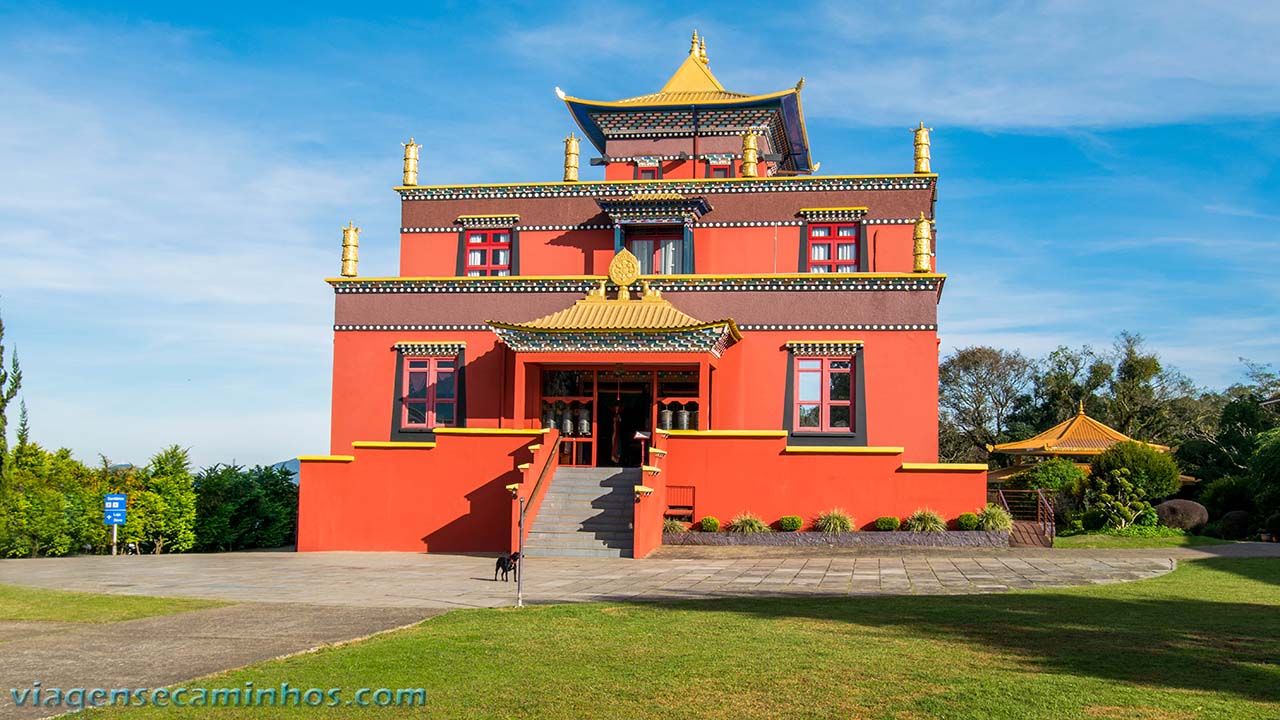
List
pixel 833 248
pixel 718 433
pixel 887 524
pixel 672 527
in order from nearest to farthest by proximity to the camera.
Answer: pixel 887 524 → pixel 672 527 → pixel 718 433 → pixel 833 248

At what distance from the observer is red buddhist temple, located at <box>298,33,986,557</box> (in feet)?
84.7

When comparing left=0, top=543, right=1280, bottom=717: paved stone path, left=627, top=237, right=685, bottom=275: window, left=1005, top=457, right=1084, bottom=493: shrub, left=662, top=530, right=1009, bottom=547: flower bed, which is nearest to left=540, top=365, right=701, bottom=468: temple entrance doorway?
left=662, top=530, right=1009, bottom=547: flower bed

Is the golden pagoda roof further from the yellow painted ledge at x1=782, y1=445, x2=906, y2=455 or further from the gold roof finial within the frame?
the gold roof finial

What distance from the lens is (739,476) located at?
2598 cm

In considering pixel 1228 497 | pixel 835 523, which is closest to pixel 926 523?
pixel 835 523

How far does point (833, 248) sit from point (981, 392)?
116ft

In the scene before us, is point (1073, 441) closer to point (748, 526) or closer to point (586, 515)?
point (748, 526)

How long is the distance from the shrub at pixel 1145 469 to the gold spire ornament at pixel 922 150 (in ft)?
31.1

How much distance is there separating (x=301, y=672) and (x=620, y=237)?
23.9 metres

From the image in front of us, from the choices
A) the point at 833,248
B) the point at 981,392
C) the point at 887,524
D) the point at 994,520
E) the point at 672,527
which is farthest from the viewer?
the point at 981,392

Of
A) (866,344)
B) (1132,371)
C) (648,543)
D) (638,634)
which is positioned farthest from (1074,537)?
(1132,371)

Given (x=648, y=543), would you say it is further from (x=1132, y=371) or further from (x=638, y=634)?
(x=1132, y=371)

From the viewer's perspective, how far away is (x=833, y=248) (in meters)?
32.3

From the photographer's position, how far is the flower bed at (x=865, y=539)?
79.8 feet
